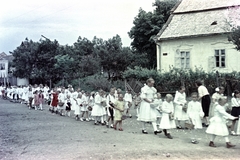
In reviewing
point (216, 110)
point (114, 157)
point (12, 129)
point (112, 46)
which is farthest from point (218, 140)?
point (112, 46)

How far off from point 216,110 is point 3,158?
5880 mm

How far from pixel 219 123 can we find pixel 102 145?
3.34m

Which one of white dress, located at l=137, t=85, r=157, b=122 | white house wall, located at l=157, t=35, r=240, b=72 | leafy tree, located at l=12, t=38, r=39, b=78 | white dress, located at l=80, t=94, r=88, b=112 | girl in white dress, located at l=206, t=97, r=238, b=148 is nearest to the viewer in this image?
girl in white dress, located at l=206, t=97, r=238, b=148

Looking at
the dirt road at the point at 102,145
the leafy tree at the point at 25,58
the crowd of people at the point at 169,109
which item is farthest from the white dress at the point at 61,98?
the leafy tree at the point at 25,58

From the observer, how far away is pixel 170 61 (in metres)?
32.2

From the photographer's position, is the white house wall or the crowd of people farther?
the white house wall

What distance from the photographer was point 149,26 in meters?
40.6

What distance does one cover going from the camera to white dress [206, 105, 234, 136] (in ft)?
32.8

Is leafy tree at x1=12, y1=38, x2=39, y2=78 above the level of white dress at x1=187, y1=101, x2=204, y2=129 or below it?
above

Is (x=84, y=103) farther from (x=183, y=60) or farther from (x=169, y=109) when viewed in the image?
(x=183, y=60)

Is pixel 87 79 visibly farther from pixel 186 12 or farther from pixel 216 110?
pixel 216 110

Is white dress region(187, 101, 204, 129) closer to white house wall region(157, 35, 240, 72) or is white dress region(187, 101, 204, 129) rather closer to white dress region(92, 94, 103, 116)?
white dress region(92, 94, 103, 116)

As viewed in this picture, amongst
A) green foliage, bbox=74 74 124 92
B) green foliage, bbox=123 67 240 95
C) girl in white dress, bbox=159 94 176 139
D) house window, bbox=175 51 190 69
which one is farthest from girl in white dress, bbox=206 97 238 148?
green foliage, bbox=74 74 124 92

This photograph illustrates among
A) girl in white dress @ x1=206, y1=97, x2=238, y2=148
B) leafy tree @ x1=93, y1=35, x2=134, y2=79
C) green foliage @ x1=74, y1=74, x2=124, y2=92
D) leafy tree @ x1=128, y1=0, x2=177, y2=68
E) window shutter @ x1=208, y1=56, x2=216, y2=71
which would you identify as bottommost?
girl in white dress @ x1=206, y1=97, x2=238, y2=148
